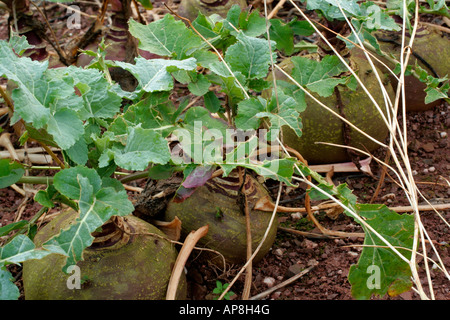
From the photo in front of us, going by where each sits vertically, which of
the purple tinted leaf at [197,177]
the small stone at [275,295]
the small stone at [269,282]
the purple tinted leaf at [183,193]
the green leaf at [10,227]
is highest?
the purple tinted leaf at [197,177]

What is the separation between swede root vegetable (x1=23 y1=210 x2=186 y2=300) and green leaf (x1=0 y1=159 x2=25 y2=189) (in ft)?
0.54

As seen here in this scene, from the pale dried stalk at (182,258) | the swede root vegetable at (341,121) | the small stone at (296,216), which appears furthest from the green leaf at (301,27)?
the pale dried stalk at (182,258)

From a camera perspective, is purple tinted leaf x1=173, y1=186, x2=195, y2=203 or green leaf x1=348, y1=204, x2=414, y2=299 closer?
green leaf x1=348, y1=204, x2=414, y2=299

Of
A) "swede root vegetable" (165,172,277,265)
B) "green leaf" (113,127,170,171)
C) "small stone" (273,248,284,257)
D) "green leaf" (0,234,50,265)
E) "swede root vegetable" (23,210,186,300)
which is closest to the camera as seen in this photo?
"green leaf" (0,234,50,265)

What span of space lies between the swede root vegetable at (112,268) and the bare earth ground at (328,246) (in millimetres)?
242

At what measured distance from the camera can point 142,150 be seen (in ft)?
3.53

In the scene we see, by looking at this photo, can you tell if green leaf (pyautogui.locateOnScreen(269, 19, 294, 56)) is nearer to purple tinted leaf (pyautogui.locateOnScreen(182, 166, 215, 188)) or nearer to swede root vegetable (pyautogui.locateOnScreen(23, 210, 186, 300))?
purple tinted leaf (pyautogui.locateOnScreen(182, 166, 215, 188))

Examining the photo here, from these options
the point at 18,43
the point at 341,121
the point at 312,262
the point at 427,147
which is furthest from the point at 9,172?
the point at 427,147

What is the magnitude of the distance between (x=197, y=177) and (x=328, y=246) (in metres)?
0.59

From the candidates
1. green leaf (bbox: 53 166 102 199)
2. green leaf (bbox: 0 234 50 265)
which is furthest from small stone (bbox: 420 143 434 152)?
green leaf (bbox: 0 234 50 265)

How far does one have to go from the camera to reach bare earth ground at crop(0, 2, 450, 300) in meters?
1.42

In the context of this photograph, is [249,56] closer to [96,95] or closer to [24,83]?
[96,95]

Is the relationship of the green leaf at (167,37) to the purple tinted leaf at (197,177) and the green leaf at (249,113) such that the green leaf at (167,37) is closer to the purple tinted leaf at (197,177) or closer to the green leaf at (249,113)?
the green leaf at (249,113)

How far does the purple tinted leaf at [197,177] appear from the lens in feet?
3.87
